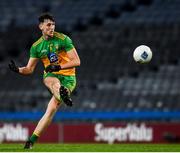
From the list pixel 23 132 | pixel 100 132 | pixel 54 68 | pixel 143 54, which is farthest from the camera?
pixel 23 132

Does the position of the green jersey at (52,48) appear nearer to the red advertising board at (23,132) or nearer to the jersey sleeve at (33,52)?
the jersey sleeve at (33,52)

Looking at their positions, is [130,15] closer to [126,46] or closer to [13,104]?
[126,46]

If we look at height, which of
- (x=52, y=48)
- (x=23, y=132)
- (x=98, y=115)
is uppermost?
(x=52, y=48)

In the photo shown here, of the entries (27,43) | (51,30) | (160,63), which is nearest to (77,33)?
(27,43)

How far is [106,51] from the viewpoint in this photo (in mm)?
28125

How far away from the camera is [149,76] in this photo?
86.2ft

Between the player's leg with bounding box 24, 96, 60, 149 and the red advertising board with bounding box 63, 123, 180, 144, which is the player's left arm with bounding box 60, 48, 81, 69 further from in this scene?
the red advertising board with bounding box 63, 123, 180, 144

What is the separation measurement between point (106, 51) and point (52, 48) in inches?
558

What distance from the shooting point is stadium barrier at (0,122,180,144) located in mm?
21672

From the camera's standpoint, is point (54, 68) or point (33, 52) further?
point (33, 52)

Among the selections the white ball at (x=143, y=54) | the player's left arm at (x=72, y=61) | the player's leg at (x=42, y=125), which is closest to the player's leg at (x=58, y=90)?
the player's leg at (x=42, y=125)

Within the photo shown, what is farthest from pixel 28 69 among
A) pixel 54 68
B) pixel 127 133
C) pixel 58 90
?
pixel 127 133

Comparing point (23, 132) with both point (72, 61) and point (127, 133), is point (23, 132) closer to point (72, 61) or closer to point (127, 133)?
point (127, 133)

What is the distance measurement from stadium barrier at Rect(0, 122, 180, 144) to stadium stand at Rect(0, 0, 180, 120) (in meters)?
2.18
